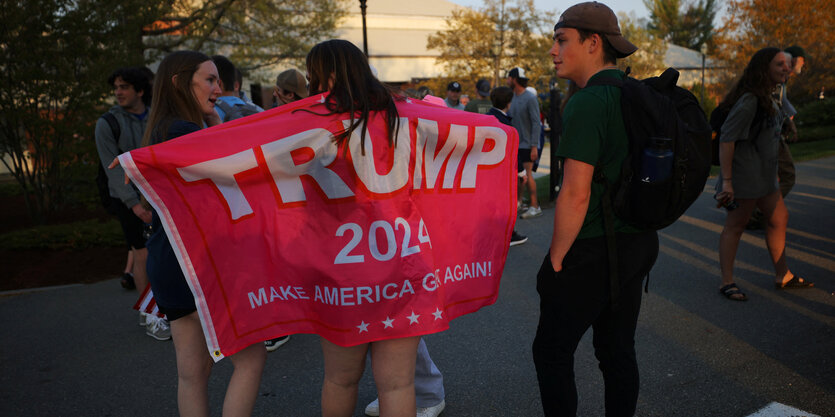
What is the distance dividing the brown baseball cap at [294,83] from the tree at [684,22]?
7154 centimetres

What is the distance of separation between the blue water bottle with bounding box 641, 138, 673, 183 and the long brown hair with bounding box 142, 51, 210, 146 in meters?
1.84

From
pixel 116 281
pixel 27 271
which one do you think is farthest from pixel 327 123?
pixel 27 271

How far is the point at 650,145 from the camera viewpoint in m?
2.09

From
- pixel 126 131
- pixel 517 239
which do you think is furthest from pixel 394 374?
pixel 517 239

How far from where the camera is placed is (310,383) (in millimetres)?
3586

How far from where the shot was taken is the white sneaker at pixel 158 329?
440cm

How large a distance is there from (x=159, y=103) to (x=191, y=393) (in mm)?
1236

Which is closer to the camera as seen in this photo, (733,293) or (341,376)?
(341,376)

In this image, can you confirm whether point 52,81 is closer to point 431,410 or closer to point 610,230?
point 431,410

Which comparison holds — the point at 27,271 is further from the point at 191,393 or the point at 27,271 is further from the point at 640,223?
the point at 640,223

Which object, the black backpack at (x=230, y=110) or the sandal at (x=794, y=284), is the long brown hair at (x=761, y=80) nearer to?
the sandal at (x=794, y=284)

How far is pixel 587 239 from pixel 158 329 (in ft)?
11.6

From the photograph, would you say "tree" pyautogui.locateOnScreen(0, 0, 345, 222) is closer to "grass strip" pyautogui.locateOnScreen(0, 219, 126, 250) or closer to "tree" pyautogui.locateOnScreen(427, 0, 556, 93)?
"grass strip" pyautogui.locateOnScreen(0, 219, 126, 250)

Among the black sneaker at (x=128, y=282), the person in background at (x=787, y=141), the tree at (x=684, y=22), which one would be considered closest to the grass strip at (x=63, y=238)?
the black sneaker at (x=128, y=282)
